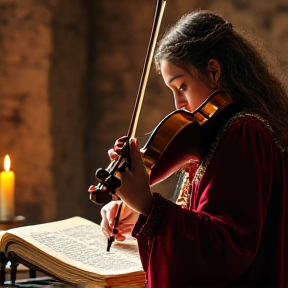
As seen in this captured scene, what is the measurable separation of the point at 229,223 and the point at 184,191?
0.99ft

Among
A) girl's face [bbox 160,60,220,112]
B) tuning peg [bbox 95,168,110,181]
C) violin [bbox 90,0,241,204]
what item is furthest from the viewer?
girl's face [bbox 160,60,220,112]

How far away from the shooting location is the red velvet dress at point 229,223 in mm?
1266

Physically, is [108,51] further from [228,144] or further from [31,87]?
[228,144]

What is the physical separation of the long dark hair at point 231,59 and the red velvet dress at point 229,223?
0.09m

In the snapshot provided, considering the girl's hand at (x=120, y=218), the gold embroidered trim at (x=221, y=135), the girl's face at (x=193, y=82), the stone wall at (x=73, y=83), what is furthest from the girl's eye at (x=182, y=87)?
the stone wall at (x=73, y=83)

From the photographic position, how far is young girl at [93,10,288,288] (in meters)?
1.27

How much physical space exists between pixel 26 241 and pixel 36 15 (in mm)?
1902

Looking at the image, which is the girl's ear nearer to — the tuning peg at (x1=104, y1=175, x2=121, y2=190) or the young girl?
the young girl

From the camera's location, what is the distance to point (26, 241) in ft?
4.93

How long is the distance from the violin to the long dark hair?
0.05 metres

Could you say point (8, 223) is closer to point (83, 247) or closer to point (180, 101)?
point (83, 247)

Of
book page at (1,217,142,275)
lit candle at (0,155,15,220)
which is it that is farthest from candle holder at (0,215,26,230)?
book page at (1,217,142,275)

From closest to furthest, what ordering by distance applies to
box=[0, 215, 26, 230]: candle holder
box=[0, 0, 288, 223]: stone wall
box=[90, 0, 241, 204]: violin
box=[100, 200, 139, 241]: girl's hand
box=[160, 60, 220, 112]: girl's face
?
box=[90, 0, 241, 204]: violin → box=[160, 60, 220, 112]: girl's face → box=[100, 200, 139, 241]: girl's hand → box=[0, 215, 26, 230]: candle holder → box=[0, 0, 288, 223]: stone wall

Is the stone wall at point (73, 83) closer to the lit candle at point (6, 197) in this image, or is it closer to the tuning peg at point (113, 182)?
the lit candle at point (6, 197)
